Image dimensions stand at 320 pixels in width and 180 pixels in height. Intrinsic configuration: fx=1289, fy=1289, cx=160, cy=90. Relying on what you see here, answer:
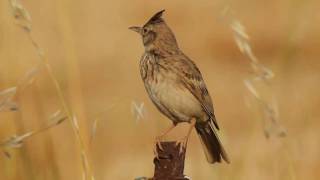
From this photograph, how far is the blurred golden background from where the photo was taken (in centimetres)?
453

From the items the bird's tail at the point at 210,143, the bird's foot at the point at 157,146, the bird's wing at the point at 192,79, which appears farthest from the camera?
the bird's wing at the point at 192,79

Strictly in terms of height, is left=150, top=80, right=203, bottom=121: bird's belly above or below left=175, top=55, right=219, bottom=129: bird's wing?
below

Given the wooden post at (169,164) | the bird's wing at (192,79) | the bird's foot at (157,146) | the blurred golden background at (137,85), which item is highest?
the blurred golden background at (137,85)

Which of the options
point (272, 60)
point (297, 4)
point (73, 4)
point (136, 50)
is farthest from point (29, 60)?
point (297, 4)

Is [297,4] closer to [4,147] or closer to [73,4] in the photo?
[4,147]

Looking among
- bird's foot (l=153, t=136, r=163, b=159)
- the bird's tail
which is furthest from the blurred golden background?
bird's foot (l=153, t=136, r=163, b=159)

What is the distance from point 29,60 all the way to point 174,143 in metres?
7.94

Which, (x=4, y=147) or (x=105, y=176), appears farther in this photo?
(x=105, y=176)

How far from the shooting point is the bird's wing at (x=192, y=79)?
4.29m

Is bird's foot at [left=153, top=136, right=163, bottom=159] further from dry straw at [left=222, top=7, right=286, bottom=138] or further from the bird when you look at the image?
the bird

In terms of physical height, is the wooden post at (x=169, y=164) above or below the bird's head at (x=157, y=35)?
below

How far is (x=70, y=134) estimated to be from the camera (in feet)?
27.6

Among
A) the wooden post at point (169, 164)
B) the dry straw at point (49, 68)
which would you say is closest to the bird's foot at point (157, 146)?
the wooden post at point (169, 164)

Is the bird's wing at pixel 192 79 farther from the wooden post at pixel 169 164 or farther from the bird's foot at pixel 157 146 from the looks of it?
the wooden post at pixel 169 164
